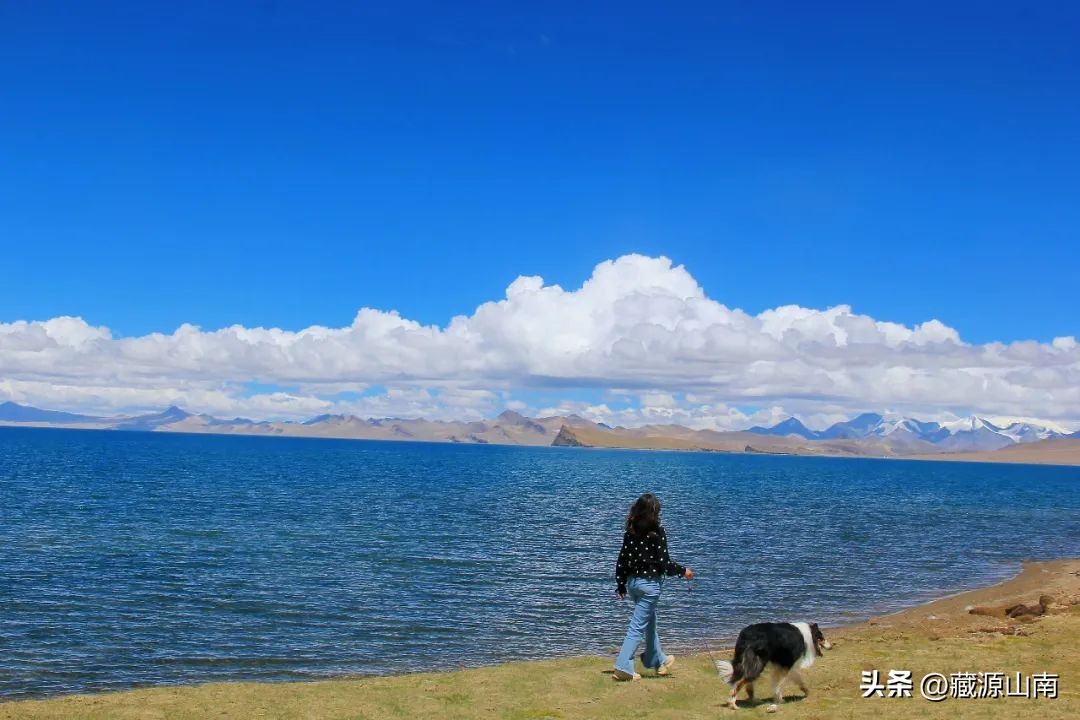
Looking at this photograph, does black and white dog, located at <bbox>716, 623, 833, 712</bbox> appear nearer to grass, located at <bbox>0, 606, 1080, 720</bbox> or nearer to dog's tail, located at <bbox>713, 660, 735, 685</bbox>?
dog's tail, located at <bbox>713, 660, 735, 685</bbox>

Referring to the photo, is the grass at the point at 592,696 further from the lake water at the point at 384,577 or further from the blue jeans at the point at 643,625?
the lake water at the point at 384,577

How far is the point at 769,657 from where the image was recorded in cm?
1349

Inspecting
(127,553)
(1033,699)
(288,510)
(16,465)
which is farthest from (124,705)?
(16,465)

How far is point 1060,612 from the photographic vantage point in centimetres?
2441

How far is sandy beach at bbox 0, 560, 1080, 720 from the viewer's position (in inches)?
529

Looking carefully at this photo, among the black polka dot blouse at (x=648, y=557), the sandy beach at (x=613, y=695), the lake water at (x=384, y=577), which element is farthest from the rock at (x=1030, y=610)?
the black polka dot blouse at (x=648, y=557)

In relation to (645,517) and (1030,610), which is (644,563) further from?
(1030,610)

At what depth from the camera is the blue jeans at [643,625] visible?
1462 cm

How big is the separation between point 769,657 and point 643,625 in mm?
2482

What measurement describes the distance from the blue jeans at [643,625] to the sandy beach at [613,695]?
0.40 meters

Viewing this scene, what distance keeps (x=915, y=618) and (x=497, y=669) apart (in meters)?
17.9

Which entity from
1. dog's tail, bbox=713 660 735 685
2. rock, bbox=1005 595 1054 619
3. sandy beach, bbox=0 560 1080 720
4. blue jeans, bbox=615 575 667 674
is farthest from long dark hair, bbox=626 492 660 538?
rock, bbox=1005 595 1054 619

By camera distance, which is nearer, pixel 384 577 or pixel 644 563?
pixel 644 563

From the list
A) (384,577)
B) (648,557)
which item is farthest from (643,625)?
(384,577)
